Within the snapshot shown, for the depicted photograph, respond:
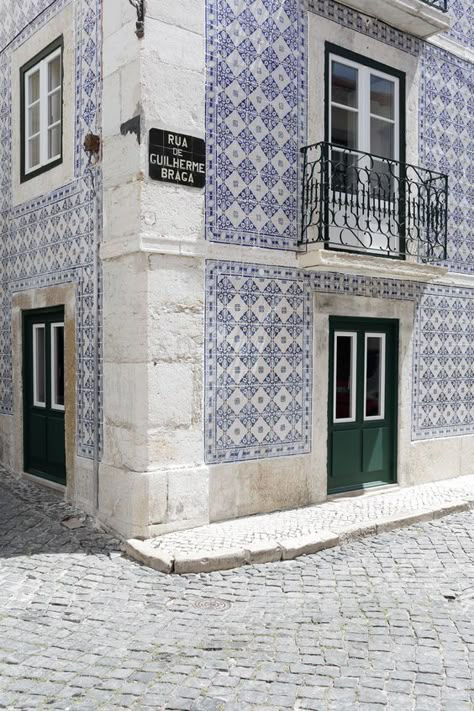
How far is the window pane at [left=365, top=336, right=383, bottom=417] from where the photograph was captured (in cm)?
738

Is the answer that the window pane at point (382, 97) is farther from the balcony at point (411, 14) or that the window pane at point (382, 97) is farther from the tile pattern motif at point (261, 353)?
the tile pattern motif at point (261, 353)

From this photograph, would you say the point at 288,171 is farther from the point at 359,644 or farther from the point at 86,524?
the point at 359,644

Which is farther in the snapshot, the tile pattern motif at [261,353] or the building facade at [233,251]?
the tile pattern motif at [261,353]

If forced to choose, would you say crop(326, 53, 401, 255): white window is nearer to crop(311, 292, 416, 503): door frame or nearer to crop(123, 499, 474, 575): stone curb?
crop(311, 292, 416, 503): door frame

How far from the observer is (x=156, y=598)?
4539 millimetres

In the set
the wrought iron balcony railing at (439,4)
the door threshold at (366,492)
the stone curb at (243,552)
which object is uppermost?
the wrought iron balcony railing at (439,4)

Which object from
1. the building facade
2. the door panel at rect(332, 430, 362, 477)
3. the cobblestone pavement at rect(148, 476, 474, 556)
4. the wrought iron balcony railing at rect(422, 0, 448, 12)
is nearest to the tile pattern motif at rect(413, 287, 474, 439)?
the building facade

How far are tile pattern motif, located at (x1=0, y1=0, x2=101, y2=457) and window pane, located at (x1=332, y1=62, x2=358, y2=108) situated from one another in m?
2.38

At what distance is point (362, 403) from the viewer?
7266 mm

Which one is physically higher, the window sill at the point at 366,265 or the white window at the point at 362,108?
the white window at the point at 362,108

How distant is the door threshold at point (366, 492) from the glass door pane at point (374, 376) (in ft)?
2.43

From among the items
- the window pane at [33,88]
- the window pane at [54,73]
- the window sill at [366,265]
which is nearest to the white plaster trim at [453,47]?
the window sill at [366,265]

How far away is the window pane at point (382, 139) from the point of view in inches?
290

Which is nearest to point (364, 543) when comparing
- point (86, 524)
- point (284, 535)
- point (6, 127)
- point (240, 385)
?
point (284, 535)
